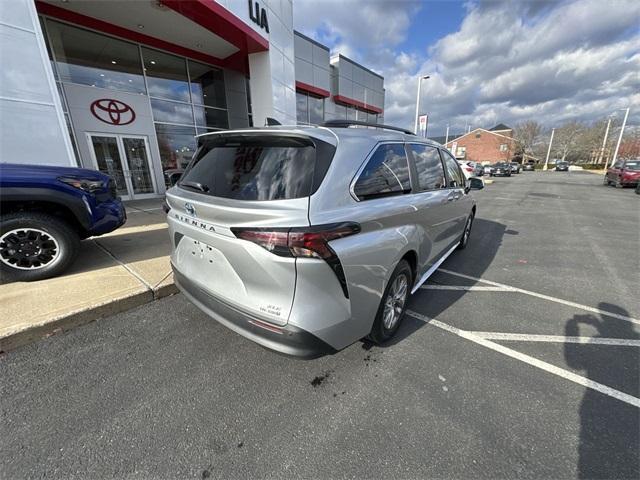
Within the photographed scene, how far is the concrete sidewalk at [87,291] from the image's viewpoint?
8.70 ft

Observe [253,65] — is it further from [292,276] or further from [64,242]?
[292,276]

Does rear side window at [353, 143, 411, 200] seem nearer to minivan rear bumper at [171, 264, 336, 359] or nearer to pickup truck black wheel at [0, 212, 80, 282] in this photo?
minivan rear bumper at [171, 264, 336, 359]

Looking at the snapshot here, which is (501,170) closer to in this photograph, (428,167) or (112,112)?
(428,167)

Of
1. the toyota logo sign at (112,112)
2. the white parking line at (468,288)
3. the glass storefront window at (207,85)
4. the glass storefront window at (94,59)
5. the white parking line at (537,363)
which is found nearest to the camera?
the white parking line at (537,363)

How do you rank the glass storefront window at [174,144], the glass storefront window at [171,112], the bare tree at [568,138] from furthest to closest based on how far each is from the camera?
1. the bare tree at [568,138]
2. the glass storefront window at [174,144]
3. the glass storefront window at [171,112]

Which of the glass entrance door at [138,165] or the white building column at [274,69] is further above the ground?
the white building column at [274,69]

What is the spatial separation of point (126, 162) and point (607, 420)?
43.3 ft

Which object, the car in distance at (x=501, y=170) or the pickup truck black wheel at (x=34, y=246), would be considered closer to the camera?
the pickup truck black wheel at (x=34, y=246)

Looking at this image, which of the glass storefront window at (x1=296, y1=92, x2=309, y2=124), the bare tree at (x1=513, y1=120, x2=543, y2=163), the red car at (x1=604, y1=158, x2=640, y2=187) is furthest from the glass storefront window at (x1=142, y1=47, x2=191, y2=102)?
the bare tree at (x1=513, y1=120, x2=543, y2=163)

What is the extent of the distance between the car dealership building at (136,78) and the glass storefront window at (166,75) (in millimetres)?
38

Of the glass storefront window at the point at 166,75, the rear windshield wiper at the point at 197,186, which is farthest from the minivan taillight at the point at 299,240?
the glass storefront window at the point at 166,75

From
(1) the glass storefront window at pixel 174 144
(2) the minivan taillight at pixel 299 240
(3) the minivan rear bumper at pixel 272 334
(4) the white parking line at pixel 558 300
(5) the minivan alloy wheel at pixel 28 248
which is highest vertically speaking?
(1) the glass storefront window at pixel 174 144

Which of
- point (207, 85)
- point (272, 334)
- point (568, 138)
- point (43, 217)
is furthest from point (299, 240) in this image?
point (568, 138)

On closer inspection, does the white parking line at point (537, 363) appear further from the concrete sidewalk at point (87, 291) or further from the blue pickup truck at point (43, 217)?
the blue pickup truck at point (43, 217)
